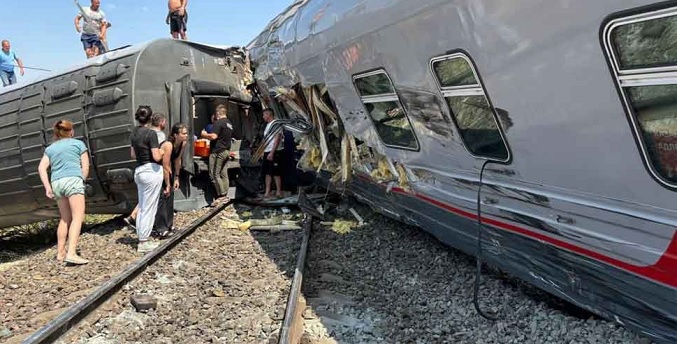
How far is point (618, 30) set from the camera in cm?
241

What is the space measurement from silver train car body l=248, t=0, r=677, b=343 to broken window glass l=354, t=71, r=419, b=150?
0.02m

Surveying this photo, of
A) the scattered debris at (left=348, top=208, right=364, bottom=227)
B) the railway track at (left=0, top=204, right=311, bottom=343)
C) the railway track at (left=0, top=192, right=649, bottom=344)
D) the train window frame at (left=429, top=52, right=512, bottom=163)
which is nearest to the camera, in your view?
the train window frame at (left=429, top=52, right=512, bottom=163)

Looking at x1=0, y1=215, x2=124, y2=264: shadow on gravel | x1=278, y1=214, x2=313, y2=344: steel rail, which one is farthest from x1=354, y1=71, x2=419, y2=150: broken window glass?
x1=0, y1=215, x2=124, y2=264: shadow on gravel

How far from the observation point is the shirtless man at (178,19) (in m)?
11.7

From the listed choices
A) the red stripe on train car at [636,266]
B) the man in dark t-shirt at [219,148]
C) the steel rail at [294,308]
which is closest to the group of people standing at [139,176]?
the man in dark t-shirt at [219,148]

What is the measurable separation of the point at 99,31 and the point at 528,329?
1073cm

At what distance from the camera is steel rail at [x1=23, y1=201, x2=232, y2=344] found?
3.95 meters

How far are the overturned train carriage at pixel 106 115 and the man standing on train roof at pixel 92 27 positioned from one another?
6.57 ft

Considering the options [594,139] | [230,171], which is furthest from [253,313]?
[230,171]

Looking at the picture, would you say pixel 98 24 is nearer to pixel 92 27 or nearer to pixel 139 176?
pixel 92 27

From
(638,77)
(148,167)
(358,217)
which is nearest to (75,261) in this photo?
(148,167)

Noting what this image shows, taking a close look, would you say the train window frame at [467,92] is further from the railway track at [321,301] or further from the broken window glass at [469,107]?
the railway track at [321,301]

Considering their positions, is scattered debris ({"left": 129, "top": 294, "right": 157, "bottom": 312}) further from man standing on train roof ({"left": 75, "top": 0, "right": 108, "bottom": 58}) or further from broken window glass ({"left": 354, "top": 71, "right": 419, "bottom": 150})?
man standing on train roof ({"left": 75, "top": 0, "right": 108, "bottom": 58})

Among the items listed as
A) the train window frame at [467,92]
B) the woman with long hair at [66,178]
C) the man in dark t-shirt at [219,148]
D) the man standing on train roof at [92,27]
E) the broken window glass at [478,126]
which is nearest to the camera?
the train window frame at [467,92]
